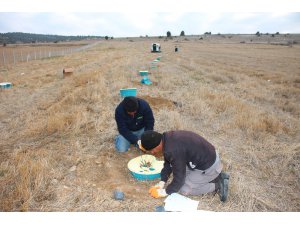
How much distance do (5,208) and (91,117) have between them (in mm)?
3766

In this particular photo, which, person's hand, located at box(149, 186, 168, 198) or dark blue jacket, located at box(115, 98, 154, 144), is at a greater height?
dark blue jacket, located at box(115, 98, 154, 144)

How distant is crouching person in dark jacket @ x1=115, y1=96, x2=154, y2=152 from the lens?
5334 mm

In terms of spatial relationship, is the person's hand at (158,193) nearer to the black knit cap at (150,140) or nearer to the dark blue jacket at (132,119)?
the black knit cap at (150,140)

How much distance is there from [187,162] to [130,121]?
6.68 ft

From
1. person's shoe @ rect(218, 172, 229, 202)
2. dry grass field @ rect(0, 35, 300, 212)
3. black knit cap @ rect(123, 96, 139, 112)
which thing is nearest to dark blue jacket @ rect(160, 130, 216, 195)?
person's shoe @ rect(218, 172, 229, 202)

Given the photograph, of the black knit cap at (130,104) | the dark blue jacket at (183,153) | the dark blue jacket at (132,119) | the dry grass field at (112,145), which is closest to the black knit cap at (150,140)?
the dark blue jacket at (183,153)

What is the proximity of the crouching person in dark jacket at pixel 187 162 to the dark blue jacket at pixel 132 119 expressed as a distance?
1502mm

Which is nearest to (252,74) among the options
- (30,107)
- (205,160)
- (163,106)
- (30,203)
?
(163,106)

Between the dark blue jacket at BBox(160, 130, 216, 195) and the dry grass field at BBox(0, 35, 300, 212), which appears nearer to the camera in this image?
the dark blue jacket at BBox(160, 130, 216, 195)

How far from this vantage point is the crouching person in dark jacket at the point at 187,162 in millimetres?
3535

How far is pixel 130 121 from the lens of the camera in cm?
556

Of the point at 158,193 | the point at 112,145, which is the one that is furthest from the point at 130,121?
the point at 158,193

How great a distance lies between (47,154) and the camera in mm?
5227

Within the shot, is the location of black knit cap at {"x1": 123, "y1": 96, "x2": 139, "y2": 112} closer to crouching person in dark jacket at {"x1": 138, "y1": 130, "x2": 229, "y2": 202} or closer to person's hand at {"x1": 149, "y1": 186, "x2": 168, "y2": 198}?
crouching person in dark jacket at {"x1": 138, "y1": 130, "x2": 229, "y2": 202}
